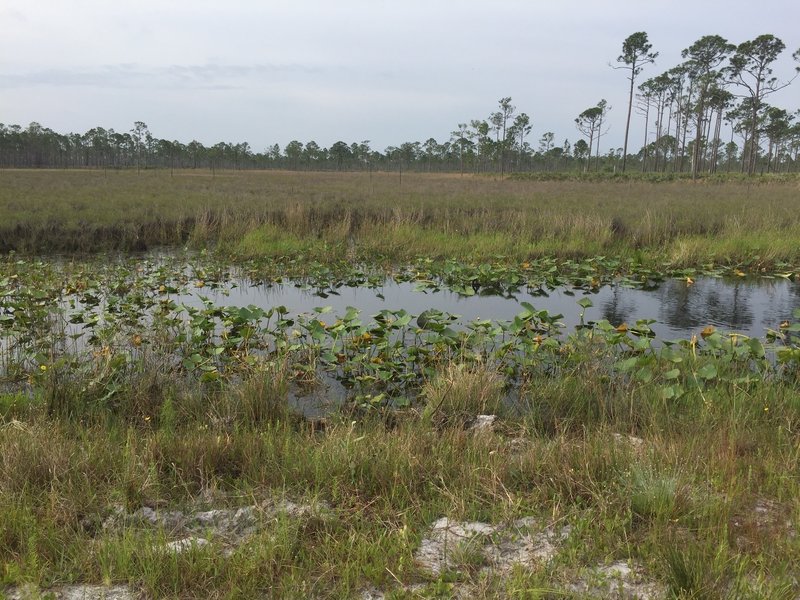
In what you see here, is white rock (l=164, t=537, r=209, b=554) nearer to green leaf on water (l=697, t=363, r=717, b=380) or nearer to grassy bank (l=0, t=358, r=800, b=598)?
grassy bank (l=0, t=358, r=800, b=598)

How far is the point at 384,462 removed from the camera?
304 centimetres

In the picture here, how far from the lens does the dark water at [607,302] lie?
7625 mm

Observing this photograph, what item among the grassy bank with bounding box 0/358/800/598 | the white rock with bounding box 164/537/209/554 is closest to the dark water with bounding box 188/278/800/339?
the grassy bank with bounding box 0/358/800/598

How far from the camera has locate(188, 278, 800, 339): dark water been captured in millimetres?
7625

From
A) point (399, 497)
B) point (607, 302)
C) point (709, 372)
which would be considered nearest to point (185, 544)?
point (399, 497)

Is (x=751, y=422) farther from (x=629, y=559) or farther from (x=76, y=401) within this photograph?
(x=76, y=401)

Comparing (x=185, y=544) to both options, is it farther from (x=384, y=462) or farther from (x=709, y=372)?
(x=709, y=372)

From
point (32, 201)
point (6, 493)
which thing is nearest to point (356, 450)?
point (6, 493)

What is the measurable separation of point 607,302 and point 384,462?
260 inches

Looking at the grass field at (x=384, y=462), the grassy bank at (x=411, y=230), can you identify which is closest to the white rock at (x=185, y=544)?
the grass field at (x=384, y=462)

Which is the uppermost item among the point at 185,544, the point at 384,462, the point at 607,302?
the point at 607,302

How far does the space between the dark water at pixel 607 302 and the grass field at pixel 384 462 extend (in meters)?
0.83

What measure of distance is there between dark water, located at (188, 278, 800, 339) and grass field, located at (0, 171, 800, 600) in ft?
2.73

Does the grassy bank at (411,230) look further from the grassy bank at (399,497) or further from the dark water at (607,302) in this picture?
the grassy bank at (399,497)
